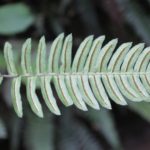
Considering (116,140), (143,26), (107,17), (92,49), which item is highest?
(107,17)

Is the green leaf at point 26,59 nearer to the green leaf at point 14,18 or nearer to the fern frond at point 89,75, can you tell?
the fern frond at point 89,75

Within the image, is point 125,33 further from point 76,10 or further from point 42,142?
point 42,142

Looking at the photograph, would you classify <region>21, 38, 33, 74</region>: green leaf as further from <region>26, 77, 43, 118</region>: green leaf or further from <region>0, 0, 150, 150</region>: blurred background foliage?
<region>0, 0, 150, 150</region>: blurred background foliage

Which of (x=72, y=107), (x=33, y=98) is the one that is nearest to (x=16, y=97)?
(x=33, y=98)

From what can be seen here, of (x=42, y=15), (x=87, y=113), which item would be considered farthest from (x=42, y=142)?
(x=42, y=15)

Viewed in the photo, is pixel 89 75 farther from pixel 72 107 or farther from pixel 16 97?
pixel 72 107

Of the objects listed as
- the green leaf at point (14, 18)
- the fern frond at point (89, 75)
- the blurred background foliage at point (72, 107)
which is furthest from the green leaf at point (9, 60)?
the green leaf at point (14, 18)
